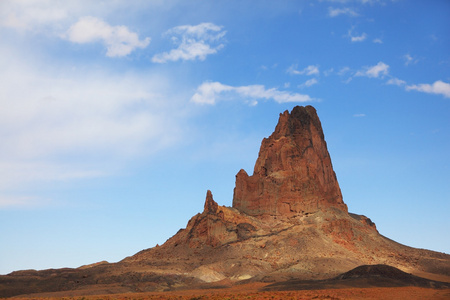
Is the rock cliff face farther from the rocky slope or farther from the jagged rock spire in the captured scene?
the jagged rock spire

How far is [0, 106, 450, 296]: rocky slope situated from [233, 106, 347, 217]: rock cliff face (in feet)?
0.85

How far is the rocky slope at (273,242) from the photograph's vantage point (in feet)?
352

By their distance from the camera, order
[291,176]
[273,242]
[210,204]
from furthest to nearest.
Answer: [291,176], [210,204], [273,242]

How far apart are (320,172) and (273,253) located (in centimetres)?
3357

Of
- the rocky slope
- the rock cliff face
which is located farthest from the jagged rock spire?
the rock cliff face

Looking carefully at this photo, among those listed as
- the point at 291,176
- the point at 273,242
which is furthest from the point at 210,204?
the point at 291,176

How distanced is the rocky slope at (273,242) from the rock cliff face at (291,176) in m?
0.26

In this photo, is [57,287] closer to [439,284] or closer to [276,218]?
[276,218]

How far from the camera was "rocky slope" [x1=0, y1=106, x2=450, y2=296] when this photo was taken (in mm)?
107188

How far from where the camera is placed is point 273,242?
416 ft

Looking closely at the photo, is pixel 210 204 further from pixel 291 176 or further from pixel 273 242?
pixel 291 176

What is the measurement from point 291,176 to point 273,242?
71.5 feet

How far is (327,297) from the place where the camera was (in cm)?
6681

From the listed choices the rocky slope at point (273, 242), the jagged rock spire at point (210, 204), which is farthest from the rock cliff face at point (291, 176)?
the jagged rock spire at point (210, 204)
